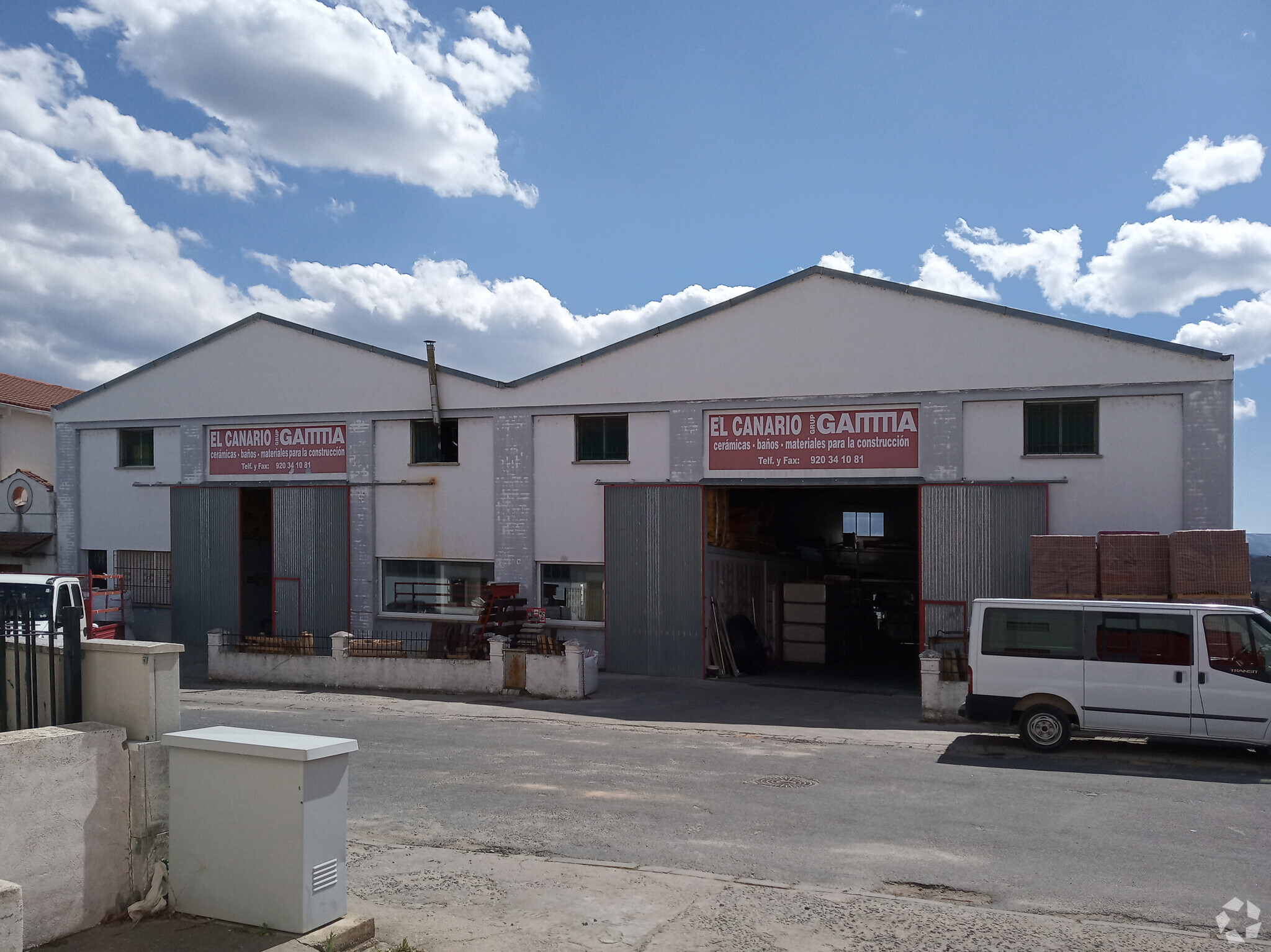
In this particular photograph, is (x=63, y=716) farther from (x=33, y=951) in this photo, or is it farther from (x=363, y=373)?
(x=363, y=373)

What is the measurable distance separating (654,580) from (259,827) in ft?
49.2

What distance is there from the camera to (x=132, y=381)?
26.3 meters

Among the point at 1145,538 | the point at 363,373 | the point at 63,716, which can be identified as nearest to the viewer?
the point at 63,716

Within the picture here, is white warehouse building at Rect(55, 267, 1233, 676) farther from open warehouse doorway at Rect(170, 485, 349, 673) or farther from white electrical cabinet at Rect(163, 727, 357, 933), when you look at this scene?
white electrical cabinet at Rect(163, 727, 357, 933)

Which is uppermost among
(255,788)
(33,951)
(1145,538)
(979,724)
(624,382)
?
(624,382)

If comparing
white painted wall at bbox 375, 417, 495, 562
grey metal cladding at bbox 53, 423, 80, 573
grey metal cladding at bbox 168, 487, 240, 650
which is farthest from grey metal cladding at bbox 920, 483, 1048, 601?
grey metal cladding at bbox 53, 423, 80, 573

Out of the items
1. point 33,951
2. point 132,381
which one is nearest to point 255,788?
point 33,951

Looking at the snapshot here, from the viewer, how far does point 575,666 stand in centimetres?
1808

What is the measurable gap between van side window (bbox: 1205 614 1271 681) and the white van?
0.01m

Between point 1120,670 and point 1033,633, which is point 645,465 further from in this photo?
point 1120,670

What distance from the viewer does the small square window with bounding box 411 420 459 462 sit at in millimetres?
23266

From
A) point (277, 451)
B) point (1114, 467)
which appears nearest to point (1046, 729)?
point (1114, 467)

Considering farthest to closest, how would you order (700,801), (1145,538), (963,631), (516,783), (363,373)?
1. (363,373)
2. (963,631)
3. (1145,538)
4. (516,783)
5. (700,801)

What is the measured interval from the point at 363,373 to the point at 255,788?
18908 millimetres
